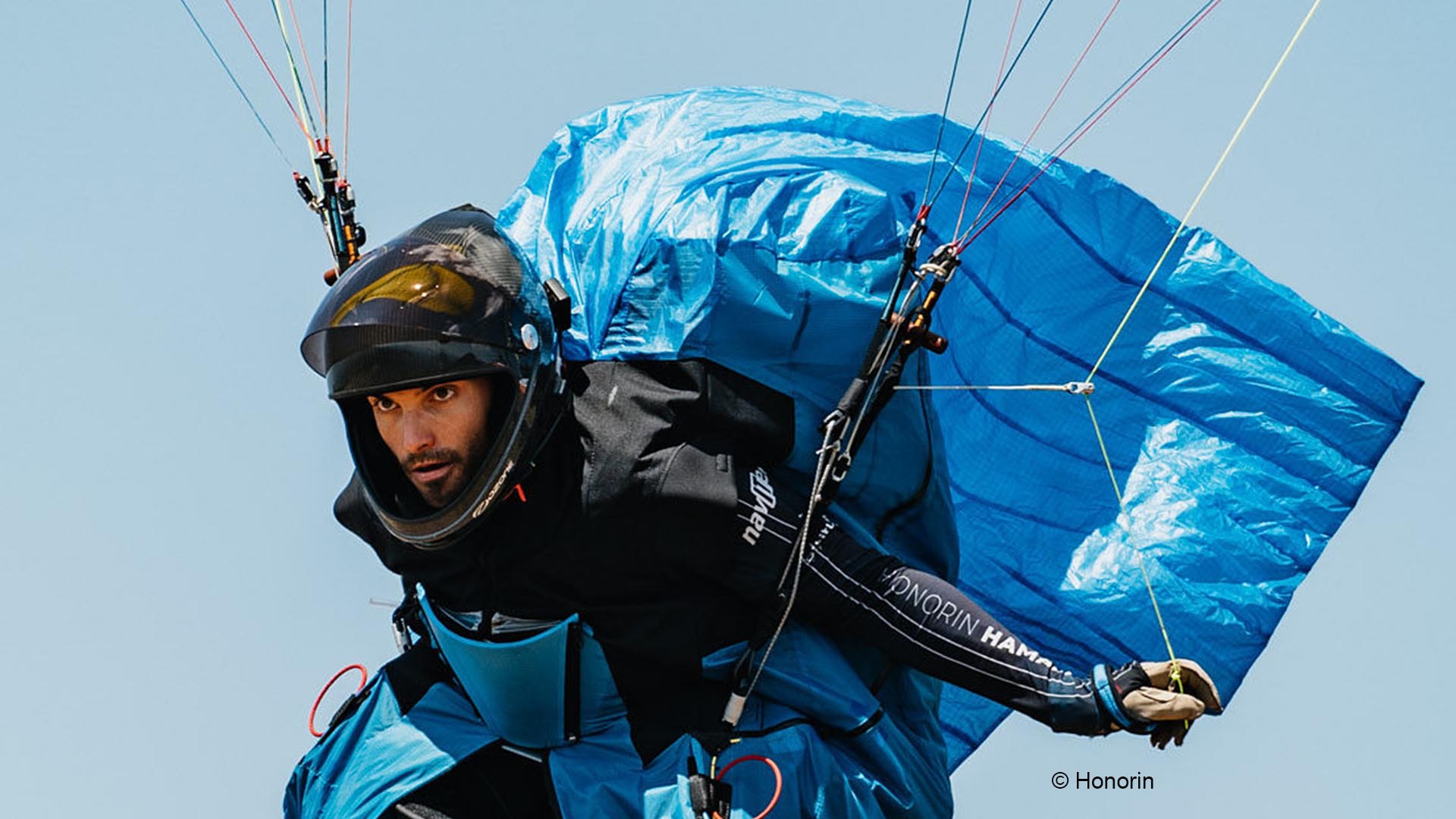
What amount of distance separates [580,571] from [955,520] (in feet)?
4.45

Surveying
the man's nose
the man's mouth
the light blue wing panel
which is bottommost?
the man's mouth

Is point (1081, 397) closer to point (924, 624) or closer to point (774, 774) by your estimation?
point (924, 624)

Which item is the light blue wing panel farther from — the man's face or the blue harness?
the blue harness

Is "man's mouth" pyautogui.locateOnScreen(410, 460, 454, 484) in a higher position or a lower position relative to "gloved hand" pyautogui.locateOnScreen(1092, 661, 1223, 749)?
lower

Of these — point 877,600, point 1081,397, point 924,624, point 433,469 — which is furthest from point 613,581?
point 1081,397

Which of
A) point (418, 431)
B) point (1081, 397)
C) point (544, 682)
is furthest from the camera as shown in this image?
point (1081, 397)

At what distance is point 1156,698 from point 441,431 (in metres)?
1.57

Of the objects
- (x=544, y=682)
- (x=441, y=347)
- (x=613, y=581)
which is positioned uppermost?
(x=441, y=347)

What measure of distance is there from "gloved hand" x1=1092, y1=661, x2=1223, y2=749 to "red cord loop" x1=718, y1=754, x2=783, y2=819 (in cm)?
68

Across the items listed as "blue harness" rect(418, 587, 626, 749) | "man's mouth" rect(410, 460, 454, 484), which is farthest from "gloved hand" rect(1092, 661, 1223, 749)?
"man's mouth" rect(410, 460, 454, 484)

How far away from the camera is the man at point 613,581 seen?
519 centimetres

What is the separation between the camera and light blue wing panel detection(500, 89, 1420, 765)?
5.91 metres

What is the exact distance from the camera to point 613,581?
5.30 metres

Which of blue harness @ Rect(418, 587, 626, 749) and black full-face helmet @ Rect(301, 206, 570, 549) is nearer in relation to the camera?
black full-face helmet @ Rect(301, 206, 570, 549)
